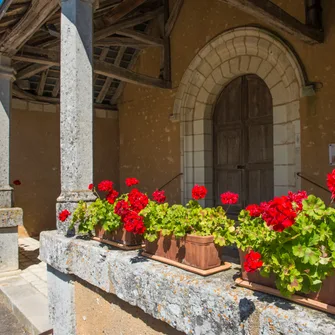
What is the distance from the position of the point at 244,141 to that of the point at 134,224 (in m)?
3.77

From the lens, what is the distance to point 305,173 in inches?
169

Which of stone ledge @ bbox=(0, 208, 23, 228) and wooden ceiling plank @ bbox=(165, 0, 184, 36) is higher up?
wooden ceiling plank @ bbox=(165, 0, 184, 36)

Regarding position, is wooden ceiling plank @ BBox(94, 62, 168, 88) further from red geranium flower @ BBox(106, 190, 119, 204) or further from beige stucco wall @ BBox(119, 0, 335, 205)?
red geranium flower @ BBox(106, 190, 119, 204)

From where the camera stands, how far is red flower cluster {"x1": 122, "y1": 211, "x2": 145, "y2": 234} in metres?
1.83

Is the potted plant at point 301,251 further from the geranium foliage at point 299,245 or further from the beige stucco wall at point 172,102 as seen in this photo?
the beige stucco wall at point 172,102

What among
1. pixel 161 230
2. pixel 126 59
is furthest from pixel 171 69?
pixel 161 230

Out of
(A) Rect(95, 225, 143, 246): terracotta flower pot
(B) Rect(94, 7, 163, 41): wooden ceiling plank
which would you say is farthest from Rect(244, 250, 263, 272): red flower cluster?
(B) Rect(94, 7, 163, 41): wooden ceiling plank

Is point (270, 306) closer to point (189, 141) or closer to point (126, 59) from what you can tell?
point (189, 141)

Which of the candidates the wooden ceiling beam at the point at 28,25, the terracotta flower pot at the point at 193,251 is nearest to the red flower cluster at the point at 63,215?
the terracotta flower pot at the point at 193,251

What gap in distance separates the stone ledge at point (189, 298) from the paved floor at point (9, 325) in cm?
134

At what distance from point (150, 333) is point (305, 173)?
10.2 ft

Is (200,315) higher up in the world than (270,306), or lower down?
lower down

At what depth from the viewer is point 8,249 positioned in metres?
4.45

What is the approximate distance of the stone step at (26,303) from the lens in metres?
3.02
